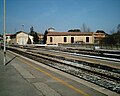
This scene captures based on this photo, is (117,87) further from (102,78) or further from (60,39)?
(60,39)

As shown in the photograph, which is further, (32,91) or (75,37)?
(75,37)

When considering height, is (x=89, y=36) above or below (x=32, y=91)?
above

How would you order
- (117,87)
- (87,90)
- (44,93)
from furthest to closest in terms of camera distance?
(117,87) → (87,90) → (44,93)

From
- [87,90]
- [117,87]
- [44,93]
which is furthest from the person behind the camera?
[117,87]

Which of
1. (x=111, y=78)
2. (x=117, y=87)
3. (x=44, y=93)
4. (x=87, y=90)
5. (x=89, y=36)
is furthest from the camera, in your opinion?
(x=89, y=36)

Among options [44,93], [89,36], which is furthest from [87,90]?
[89,36]

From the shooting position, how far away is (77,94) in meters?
7.27

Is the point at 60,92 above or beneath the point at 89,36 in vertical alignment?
beneath

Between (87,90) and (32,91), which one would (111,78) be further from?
(32,91)

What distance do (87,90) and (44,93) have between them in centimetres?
176

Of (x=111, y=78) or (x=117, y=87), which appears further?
(x=111, y=78)

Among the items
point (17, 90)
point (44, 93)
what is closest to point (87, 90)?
point (44, 93)

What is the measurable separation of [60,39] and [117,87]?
290ft

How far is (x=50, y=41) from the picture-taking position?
320 ft
